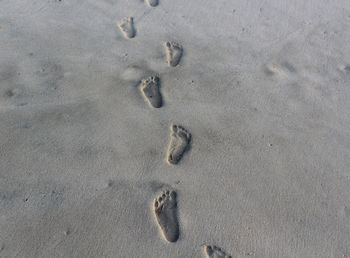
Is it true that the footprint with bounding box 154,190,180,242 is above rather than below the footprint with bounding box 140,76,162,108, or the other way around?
below

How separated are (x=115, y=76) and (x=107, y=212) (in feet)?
3.98

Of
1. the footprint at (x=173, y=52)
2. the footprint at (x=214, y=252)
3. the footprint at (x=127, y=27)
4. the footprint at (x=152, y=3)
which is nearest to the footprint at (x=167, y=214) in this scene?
the footprint at (x=214, y=252)

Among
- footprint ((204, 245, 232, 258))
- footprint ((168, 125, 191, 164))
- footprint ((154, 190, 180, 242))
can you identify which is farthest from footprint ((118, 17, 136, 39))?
footprint ((204, 245, 232, 258))

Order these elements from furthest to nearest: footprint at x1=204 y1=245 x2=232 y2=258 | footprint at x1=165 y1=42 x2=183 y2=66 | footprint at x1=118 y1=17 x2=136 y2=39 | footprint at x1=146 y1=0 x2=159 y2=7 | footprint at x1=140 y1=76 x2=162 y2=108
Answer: footprint at x1=146 y1=0 x2=159 y2=7 < footprint at x1=118 y1=17 x2=136 y2=39 < footprint at x1=165 y1=42 x2=183 y2=66 < footprint at x1=140 y1=76 x2=162 y2=108 < footprint at x1=204 y1=245 x2=232 y2=258

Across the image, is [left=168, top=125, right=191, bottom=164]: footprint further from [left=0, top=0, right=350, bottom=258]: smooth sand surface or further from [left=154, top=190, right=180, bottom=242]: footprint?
[left=154, top=190, right=180, bottom=242]: footprint

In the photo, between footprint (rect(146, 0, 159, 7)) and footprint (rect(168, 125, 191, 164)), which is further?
footprint (rect(146, 0, 159, 7))

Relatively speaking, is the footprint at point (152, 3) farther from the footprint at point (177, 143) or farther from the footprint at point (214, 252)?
the footprint at point (214, 252)

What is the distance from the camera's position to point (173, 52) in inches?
116

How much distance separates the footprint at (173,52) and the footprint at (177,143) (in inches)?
30.6

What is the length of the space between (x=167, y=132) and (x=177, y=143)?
125 mm

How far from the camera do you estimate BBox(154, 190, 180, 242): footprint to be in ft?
6.09

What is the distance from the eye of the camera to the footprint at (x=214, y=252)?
1.78 metres

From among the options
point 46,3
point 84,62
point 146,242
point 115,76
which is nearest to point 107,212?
point 146,242

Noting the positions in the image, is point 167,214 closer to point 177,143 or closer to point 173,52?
point 177,143
